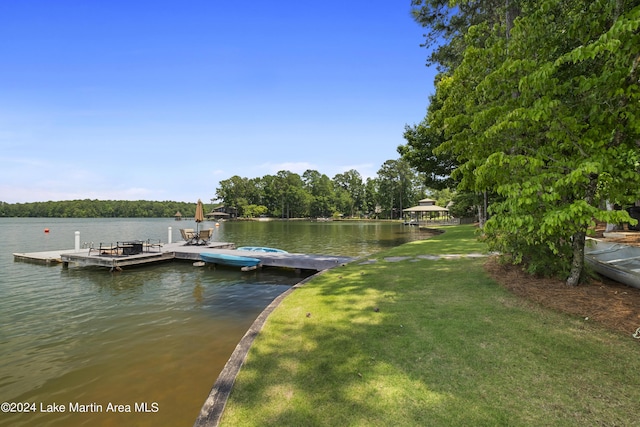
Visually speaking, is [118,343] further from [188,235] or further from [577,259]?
[188,235]

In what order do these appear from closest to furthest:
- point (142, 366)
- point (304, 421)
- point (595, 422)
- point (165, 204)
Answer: point (595, 422) < point (304, 421) < point (142, 366) < point (165, 204)

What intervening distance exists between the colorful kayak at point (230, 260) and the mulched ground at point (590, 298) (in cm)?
962

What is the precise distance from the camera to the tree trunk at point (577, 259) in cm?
557

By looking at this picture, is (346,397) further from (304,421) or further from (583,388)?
(583,388)

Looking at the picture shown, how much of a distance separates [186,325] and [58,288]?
Answer: 23.7 feet

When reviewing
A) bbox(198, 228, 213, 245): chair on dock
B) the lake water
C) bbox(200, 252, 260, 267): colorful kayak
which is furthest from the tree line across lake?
the lake water

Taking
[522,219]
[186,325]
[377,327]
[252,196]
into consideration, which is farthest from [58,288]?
[252,196]

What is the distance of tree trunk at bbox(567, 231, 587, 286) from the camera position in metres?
5.57

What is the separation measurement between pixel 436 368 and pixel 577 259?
13.7 ft

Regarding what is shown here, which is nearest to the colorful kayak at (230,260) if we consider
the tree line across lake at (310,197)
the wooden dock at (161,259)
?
the wooden dock at (161,259)

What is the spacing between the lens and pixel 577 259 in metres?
5.63

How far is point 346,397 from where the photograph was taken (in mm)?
3020

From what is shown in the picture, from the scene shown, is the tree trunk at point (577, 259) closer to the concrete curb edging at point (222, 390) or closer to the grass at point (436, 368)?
the grass at point (436, 368)

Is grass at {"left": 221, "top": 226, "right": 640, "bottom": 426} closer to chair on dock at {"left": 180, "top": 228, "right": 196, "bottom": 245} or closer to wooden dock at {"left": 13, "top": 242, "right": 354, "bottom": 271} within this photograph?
wooden dock at {"left": 13, "top": 242, "right": 354, "bottom": 271}
